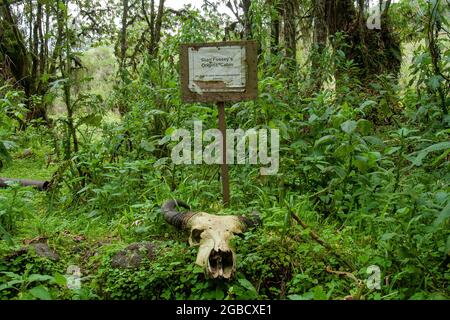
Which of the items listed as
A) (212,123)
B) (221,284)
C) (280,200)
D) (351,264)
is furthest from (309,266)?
(212,123)

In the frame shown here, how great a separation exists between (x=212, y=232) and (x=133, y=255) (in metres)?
0.60

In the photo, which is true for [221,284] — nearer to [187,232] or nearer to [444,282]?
[187,232]

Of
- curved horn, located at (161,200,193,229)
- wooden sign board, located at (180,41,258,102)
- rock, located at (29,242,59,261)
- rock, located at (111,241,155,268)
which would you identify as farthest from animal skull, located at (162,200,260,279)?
wooden sign board, located at (180,41,258,102)

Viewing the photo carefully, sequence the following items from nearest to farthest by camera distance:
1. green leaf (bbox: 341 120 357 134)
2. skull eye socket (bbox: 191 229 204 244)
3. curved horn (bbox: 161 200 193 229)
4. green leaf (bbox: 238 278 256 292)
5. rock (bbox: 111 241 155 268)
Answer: green leaf (bbox: 238 278 256 292), rock (bbox: 111 241 155 268), skull eye socket (bbox: 191 229 204 244), curved horn (bbox: 161 200 193 229), green leaf (bbox: 341 120 357 134)

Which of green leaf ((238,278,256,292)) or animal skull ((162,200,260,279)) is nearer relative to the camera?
green leaf ((238,278,256,292))

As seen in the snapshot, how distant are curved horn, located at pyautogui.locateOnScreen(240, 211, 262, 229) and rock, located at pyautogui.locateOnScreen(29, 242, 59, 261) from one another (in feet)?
4.81

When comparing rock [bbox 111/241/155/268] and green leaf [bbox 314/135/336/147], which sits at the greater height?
green leaf [bbox 314/135/336/147]

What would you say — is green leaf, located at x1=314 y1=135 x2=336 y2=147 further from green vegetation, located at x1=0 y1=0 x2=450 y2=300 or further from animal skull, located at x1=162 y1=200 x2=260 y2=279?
animal skull, located at x1=162 y1=200 x2=260 y2=279

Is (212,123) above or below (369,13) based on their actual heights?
below

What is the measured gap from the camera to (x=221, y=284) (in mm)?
3027

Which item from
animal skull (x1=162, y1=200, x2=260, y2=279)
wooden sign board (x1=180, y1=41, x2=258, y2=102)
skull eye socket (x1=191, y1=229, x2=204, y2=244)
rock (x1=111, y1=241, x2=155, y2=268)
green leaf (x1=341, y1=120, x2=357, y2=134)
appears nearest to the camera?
animal skull (x1=162, y1=200, x2=260, y2=279)

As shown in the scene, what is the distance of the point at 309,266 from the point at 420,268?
28.2 inches

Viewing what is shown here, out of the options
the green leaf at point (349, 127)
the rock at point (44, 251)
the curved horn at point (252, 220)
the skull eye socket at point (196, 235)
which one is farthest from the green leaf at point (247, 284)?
the green leaf at point (349, 127)

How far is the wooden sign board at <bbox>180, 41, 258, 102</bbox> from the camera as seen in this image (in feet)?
13.9
